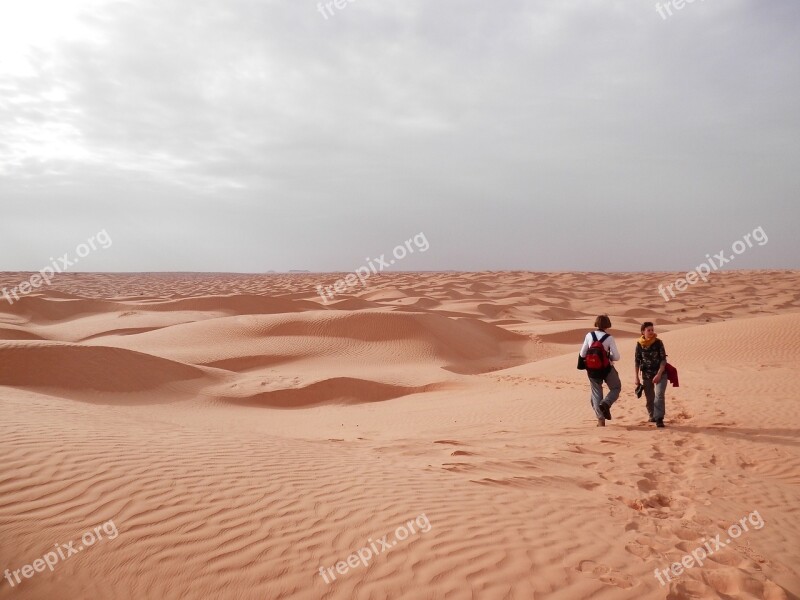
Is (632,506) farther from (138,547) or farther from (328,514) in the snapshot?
(138,547)

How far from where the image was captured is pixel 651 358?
8281mm

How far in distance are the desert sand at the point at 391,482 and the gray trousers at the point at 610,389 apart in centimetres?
49

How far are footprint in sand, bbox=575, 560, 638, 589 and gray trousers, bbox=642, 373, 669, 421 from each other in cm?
494

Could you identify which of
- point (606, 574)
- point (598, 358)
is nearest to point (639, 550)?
point (606, 574)

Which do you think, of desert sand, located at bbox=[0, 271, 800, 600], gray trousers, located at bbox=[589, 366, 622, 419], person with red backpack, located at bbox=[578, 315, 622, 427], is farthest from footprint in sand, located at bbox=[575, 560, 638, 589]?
gray trousers, located at bbox=[589, 366, 622, 419]

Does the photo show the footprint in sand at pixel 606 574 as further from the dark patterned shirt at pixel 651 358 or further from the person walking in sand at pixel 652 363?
the dark patterned shirt at pixel 651 358

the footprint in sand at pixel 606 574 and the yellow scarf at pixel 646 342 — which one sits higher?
the yellow scarf at pixel 646 342

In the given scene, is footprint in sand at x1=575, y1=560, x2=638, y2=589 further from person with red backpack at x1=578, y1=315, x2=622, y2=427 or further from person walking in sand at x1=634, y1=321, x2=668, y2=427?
person walking in sand at x1=634, y1=321, x2=668, y2=427

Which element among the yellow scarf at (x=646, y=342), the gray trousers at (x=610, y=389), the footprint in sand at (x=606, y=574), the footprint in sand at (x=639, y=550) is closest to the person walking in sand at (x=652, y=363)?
the yellow scarf at (x=646, y=342)

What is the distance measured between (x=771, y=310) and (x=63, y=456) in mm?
38647

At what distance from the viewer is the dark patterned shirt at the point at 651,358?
8.21 meters

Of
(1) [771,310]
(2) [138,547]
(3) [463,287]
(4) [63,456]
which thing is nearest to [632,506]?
(2) [138,547]

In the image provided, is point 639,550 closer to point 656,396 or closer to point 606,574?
point 606,574

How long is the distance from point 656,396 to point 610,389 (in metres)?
0.90
